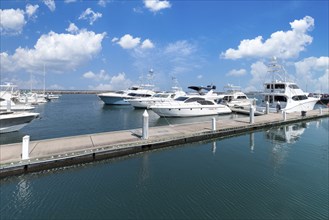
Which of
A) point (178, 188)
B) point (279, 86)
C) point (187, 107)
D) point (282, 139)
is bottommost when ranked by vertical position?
point (178, 188)

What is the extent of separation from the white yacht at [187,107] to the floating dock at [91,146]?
10.4 metres

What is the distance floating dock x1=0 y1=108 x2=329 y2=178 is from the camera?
10312 mm

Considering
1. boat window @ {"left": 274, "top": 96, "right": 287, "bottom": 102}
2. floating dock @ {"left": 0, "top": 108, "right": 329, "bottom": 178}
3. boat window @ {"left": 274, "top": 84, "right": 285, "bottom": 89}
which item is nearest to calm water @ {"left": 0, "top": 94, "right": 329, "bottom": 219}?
floating dock @ {"left": 0, "top": 108, "right": 329, "bottom": 178}

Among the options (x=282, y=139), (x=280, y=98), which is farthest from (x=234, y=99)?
(x=282, y=139)

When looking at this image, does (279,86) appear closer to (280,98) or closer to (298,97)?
(280,98)

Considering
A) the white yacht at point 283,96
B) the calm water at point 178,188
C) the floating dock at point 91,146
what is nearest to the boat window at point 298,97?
the white yacht at point 283,96

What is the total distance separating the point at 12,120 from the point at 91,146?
10.7m

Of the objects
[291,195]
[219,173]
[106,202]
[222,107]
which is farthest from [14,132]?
[222,107]

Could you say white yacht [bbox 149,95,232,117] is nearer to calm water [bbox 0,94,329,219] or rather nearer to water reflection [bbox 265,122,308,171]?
water reflection [bbox 265,122,308,171]

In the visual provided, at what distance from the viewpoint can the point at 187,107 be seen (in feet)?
100.0

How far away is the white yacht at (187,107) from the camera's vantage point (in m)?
29.9

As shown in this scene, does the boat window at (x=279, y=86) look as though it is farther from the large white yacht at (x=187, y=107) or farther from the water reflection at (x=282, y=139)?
the large white yacht at (x=187, y=107)

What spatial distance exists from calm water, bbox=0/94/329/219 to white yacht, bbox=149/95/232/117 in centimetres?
1554

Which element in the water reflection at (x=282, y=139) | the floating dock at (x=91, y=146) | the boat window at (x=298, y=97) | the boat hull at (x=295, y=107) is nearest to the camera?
the floating dock at (x=91, y=146)
